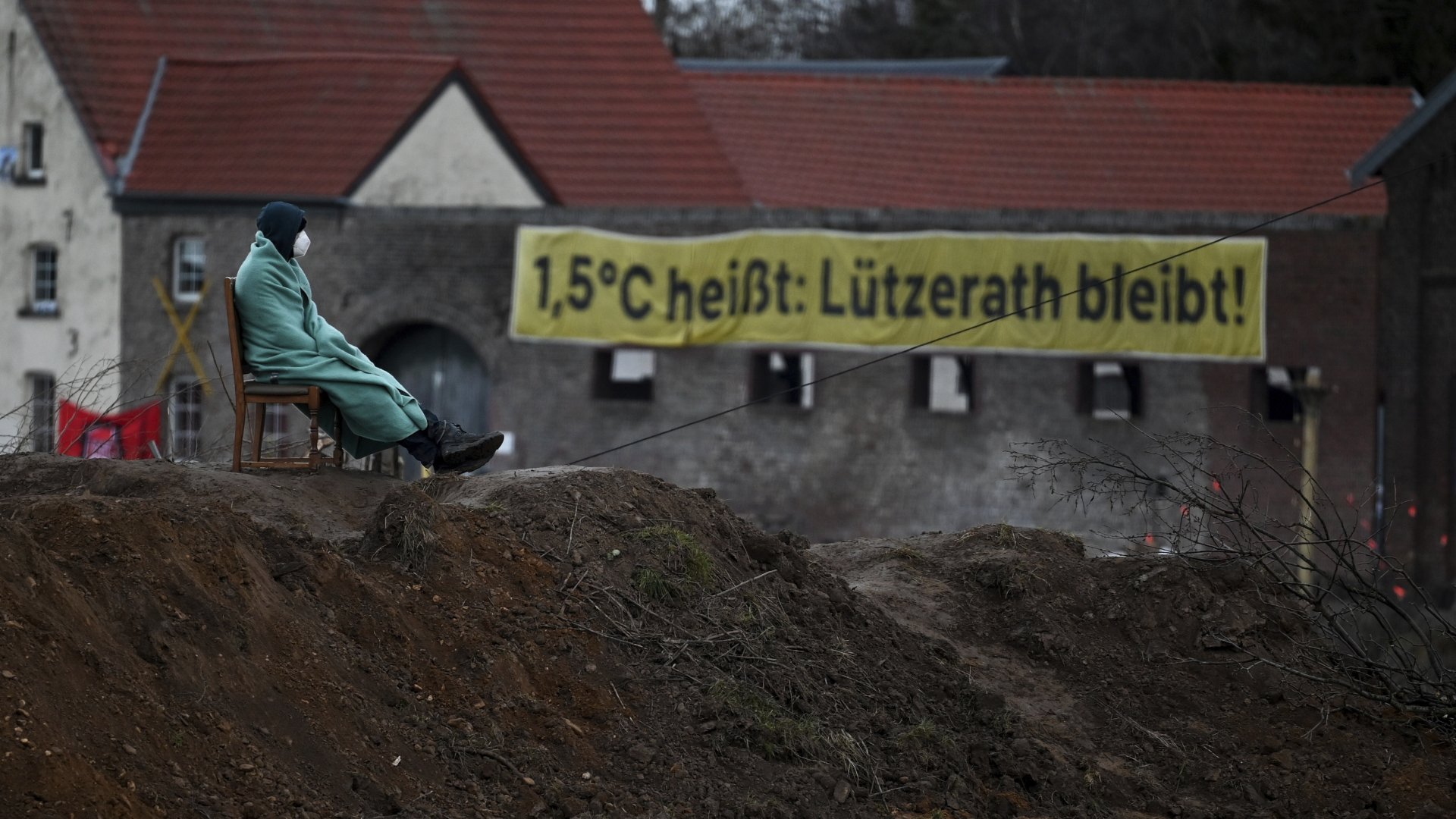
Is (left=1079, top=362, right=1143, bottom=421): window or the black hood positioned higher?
the black hood

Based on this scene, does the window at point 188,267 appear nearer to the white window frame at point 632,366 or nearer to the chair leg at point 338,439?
the white window frame at point 632,366

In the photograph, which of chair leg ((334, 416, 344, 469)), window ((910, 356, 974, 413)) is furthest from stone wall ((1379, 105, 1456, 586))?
chair leg ((334, 416, 344, 469))

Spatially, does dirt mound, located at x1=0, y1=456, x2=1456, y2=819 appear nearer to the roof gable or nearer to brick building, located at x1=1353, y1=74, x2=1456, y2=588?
brick building, located at x1=1353, y1=74, x2=1456, y2=588

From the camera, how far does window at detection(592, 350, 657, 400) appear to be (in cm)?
2341

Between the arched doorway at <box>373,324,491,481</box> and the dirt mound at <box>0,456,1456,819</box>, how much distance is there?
577 inches

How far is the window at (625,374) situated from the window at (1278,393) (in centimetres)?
698

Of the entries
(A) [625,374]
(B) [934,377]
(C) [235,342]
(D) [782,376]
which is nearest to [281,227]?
(C) [235,342]

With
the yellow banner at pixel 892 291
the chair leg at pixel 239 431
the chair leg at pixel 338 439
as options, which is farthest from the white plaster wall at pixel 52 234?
the chair leg at pixel 239 431

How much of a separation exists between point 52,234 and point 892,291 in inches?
468

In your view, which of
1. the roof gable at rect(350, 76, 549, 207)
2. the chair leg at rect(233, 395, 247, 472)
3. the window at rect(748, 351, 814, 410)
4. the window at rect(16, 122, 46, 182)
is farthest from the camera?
the window at rect(16, 122, 46, 182)

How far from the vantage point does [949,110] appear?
29.8m

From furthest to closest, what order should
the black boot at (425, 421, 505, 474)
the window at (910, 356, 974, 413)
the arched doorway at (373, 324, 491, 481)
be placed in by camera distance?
the arched doorway at (373, 324, 491, 481) → the window at (910, 356, 974, 413) → the black boot at (425, 421, 505, 474)

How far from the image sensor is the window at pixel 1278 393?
22.1 meters

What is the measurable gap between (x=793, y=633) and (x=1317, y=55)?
32.5 m
